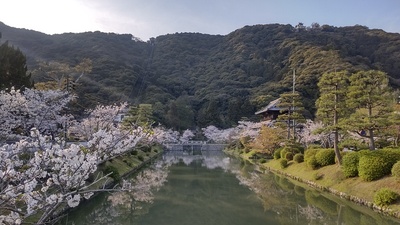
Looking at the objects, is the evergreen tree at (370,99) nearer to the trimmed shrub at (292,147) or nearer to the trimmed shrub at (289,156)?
the trimmed shrub at (289,156)

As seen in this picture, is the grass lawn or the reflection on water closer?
the reflection on water

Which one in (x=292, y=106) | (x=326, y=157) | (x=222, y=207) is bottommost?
(x=222, y=207)

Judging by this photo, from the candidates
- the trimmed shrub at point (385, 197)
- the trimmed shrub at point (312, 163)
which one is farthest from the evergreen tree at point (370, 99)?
the trimmed shrub at point (312, 163)

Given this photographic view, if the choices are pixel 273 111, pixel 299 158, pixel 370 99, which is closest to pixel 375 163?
pixel 370 99

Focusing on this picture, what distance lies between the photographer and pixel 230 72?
87125 millimetres

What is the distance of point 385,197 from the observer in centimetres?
1188

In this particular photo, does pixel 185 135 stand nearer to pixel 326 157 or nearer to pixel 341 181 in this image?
pixel 326 157

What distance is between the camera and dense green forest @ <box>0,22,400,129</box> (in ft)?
205

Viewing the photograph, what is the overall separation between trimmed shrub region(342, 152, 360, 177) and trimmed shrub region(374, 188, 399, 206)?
291 centimetres

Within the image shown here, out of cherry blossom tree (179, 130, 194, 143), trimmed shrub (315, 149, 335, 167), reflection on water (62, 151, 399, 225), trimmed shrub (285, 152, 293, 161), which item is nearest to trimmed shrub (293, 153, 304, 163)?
trimmed shrub (285, 152, 293, 161)

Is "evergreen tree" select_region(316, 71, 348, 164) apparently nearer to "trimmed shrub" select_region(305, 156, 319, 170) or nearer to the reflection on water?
"trimmed shrub" select_region(305, 156, 319, 170)

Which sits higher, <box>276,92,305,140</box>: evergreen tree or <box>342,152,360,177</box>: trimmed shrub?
<box>276,92,305,140</box>: evergreen tree

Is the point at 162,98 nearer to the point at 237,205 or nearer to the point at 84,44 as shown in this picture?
the point at 84,44

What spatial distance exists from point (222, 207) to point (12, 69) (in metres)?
15.6
